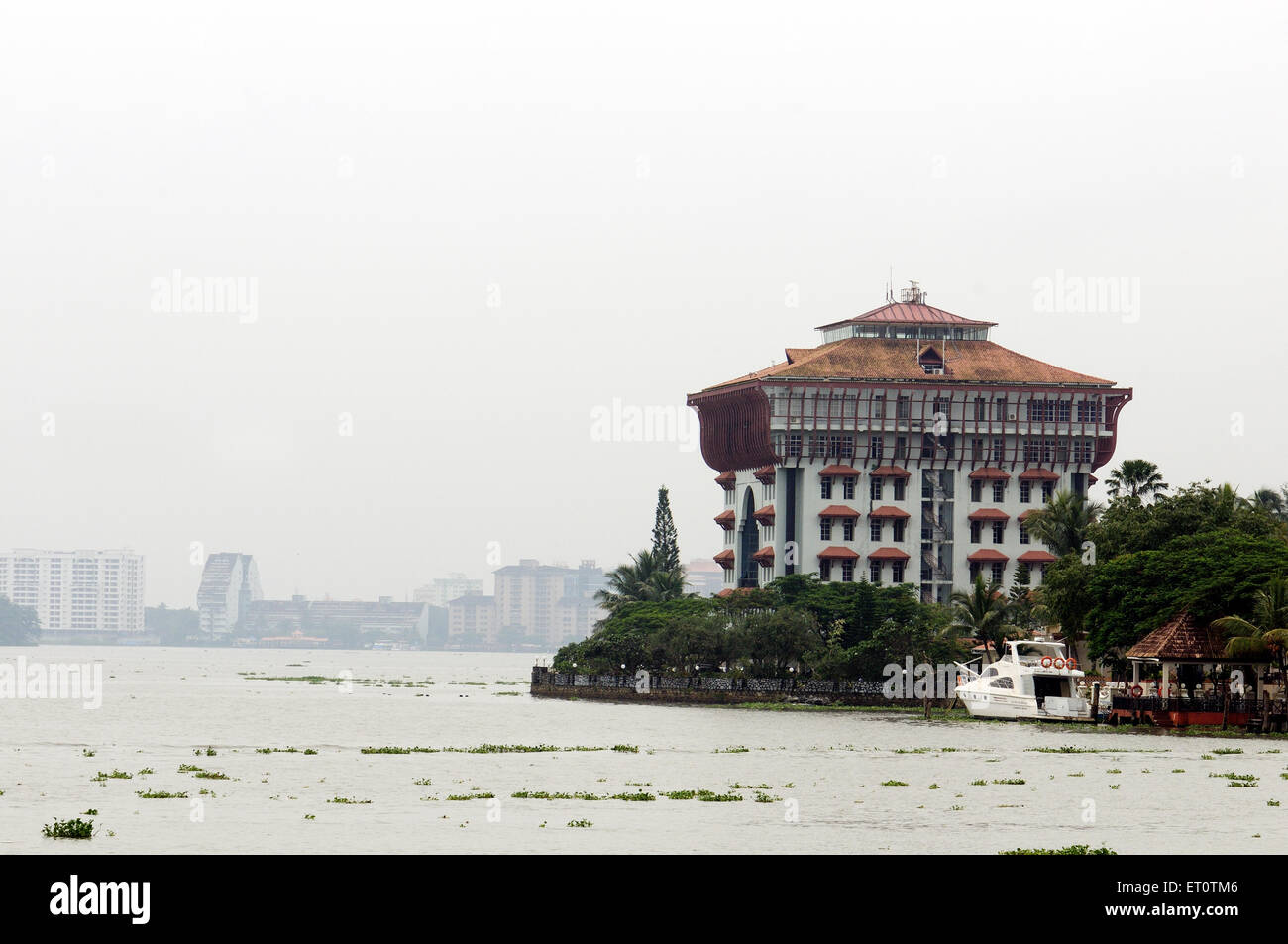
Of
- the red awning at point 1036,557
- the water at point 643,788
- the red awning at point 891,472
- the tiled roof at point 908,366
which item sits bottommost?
the water at point 643,788

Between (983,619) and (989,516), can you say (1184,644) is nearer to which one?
(983,619)

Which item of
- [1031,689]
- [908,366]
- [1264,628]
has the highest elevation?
[908,366]

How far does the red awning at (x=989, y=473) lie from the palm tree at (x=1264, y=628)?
285 ft

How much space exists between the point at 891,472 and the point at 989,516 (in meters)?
10.8

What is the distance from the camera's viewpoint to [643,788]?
58531mm

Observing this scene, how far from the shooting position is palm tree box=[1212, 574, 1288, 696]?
296ft

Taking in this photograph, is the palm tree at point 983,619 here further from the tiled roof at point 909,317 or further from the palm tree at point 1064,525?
the tiled roof at point 909,317

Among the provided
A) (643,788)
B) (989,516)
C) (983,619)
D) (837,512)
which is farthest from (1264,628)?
(989,516)

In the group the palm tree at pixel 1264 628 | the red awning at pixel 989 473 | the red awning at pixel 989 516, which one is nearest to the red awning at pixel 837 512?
the red awning at pixel 989 516

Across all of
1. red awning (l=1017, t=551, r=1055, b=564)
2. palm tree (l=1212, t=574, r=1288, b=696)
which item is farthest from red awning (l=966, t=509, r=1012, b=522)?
palm tree (l=1212, t=574, r=1288, b=696)

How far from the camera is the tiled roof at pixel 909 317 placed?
621ft
